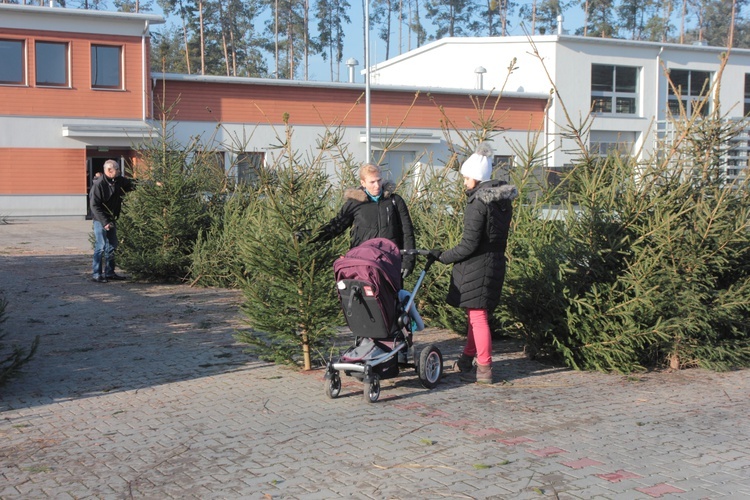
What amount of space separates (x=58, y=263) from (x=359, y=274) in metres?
10.9

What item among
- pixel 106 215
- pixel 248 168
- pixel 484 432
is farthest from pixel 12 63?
pixel 484 432

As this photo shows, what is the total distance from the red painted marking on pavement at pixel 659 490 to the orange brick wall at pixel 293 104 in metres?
28.6

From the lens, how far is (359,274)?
6.69 metres

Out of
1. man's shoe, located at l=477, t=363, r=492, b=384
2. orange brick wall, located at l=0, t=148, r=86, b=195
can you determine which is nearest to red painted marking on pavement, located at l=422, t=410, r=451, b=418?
man's shoe, located at l=477, t=363, r=492, b=384

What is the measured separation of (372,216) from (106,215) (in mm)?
6950

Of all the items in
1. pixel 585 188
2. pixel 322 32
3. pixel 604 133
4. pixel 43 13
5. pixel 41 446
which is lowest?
pixel 41 446

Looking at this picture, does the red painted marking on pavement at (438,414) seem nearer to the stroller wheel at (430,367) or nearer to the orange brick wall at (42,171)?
the stroller wheel at (430,367)

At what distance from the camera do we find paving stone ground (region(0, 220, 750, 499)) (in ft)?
16.3

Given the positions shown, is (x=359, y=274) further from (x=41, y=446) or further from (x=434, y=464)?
(x=41, y=446)

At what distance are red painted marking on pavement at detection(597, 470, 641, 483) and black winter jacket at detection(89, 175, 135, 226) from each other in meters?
9.79

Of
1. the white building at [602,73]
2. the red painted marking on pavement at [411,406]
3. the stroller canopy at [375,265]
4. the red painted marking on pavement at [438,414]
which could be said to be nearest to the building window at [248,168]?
the stroller canopy at [375,265]

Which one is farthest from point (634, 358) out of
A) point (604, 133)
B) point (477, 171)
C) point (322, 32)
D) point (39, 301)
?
point (322, 32)

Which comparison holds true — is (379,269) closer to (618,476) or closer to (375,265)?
(375,265)

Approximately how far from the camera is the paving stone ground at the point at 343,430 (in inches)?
196
